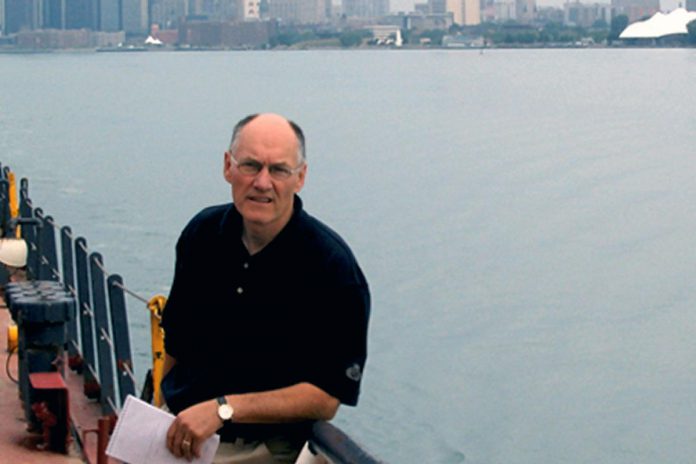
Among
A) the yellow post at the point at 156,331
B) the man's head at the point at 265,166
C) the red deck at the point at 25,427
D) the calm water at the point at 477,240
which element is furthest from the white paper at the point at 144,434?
the calm water at the point at 477,240

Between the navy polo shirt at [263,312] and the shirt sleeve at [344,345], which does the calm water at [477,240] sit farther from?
the shirt sleeve at [344,345]

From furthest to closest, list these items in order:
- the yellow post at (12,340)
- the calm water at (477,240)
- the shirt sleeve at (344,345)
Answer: the calm water at (477,240), the yellow post at (12,340), the shirt sleeve at (344,345)

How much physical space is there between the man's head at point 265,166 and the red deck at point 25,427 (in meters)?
3.19

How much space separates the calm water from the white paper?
33.1 feet

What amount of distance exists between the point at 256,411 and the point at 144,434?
0.31 m

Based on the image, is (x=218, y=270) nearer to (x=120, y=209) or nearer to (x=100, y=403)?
(x=100, y=403)

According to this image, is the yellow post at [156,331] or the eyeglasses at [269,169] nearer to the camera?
the eyeglasses at [269,169]

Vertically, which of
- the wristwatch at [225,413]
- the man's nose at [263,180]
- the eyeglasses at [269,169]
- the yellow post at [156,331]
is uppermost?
the eyeglasses at [269,169]

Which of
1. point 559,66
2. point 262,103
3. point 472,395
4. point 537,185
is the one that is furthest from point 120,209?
point 559,66

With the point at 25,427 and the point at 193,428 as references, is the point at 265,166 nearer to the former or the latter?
the point at 193,428

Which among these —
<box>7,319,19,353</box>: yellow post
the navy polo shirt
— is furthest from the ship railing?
the navy polo shirt

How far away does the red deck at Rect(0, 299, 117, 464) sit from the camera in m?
6.92

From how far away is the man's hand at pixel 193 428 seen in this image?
365cm

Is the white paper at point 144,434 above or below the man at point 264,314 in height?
below
